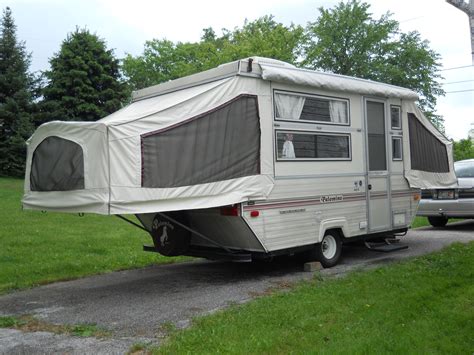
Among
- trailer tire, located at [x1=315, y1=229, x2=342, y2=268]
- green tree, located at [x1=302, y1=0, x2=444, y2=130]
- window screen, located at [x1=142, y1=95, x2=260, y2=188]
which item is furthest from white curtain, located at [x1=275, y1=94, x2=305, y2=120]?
green tree, located at [x1=302, y1=0, x2=444, y2=130]

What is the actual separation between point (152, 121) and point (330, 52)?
3652 centimetres

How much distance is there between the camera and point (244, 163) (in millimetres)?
7082

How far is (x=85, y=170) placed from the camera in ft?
19.9

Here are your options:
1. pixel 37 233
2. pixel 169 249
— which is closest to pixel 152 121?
pixel 169 249

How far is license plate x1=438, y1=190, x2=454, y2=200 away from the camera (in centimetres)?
1220

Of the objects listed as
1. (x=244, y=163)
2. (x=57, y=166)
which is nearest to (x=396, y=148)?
(x=244, y=163)

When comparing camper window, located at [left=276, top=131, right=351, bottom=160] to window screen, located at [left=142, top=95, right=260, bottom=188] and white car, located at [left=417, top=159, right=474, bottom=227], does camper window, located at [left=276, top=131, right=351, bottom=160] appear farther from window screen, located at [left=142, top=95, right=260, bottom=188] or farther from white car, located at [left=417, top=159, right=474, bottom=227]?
white car, located at [left=417, top=159, right=474, bottom=227]

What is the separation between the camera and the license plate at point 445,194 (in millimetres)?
12195

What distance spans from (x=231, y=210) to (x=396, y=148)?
411cm

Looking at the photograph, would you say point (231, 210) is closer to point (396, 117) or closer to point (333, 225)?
point (333, 225)

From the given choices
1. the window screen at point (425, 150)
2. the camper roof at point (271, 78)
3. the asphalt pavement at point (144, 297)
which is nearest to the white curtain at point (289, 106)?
the camper roof at point (271, 78)

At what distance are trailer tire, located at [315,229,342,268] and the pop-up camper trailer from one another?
0.07 feet

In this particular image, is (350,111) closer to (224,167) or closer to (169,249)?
(224,167)

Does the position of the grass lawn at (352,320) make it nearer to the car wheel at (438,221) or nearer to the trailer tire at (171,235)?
the trailer tire at (171,235)
